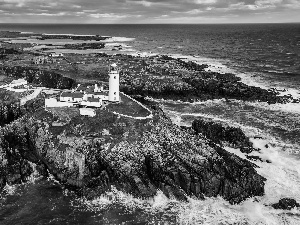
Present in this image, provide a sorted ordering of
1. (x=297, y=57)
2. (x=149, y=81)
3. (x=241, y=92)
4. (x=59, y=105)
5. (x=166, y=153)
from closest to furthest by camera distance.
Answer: (x=166, y=153) < (x=59, y=105) < (x=241, y=92) < (x=149, y=81) < (x=297, y=57)

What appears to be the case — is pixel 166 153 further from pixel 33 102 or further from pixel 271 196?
pixel 33 102

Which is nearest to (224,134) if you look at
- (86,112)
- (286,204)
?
(286,204)

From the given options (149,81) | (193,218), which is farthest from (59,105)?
(149,81)

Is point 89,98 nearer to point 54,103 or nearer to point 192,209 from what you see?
point 54,103

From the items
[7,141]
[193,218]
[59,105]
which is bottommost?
[193,218]

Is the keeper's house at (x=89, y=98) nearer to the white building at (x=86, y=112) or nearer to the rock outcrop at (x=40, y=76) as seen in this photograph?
the white building at (x=86, y=112)

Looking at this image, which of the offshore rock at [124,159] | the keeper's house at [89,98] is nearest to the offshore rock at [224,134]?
the offshore rock at [124,159]

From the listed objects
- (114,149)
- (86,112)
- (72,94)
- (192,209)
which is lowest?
(192,209)

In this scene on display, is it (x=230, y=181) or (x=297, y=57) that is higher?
(x=297, y=57)
